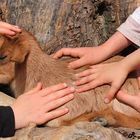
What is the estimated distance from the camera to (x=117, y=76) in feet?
12.6

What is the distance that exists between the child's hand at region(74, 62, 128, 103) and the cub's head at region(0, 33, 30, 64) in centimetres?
49

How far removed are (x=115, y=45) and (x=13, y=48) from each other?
101cm

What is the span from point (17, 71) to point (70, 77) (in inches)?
17.3

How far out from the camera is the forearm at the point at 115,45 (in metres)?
4.27

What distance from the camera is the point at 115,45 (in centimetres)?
435

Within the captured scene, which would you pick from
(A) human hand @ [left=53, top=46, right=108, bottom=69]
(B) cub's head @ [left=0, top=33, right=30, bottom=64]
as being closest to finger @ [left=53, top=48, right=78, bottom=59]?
(A) human hand @ [left=53, top=46, right=108, bottom=69]

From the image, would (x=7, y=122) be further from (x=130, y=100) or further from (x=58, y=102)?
(x=130, y=100)

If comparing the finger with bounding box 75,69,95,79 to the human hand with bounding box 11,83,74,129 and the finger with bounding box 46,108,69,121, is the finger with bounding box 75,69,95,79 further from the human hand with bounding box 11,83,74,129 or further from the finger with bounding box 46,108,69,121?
the finger with bounding box 46,108,69,121

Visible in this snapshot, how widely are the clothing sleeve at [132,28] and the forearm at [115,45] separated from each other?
4 centimetres

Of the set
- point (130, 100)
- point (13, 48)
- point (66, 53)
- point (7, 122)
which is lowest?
point (7, 122)

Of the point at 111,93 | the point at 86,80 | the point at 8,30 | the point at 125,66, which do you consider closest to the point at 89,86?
the point at 86,80

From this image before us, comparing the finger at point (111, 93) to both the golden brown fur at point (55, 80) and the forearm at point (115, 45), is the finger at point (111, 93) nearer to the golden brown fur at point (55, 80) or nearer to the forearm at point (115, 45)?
the golden brown fur at point (55, 80)

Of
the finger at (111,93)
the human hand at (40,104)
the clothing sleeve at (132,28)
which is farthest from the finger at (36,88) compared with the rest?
the clothing sleeve at (132,28)

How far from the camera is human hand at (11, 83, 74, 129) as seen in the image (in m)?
3.49
